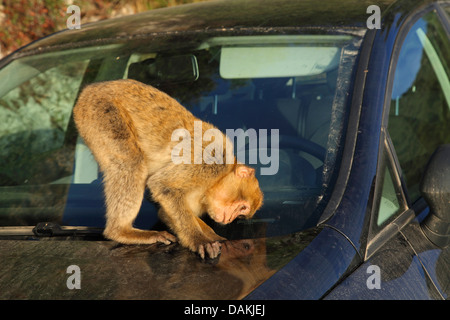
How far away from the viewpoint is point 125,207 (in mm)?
2566

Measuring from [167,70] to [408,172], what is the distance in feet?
4.28

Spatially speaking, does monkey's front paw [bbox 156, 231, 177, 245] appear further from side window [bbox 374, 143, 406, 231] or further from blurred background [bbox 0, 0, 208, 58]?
blurred background [bbox 0, 0, 208, 58]

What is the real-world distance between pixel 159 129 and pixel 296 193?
893mm

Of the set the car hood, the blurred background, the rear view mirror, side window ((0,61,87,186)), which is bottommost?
the car hood

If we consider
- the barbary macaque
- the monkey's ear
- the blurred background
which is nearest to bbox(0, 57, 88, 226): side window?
the barbary macaque

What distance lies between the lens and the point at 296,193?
2301mm

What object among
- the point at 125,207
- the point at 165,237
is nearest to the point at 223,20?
the point at 125,207

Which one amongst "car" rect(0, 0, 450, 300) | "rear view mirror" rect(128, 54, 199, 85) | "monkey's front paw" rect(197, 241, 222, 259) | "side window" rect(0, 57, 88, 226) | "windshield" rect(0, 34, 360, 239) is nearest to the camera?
"car" rect(0, 0, 450, 300)

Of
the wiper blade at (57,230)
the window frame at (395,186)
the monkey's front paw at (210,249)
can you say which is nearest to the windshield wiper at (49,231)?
the wiper blade at (57,230)

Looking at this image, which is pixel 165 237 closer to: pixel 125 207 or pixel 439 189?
pixel 125 207

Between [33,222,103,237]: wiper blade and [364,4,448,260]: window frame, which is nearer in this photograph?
[364,4,448,260]: window frame

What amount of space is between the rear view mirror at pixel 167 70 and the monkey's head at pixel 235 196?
1.86 ft

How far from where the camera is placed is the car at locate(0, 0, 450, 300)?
1.81 meters

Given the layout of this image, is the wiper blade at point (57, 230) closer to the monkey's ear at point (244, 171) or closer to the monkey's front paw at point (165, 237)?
the monkey's front paw at point (165, 237)
